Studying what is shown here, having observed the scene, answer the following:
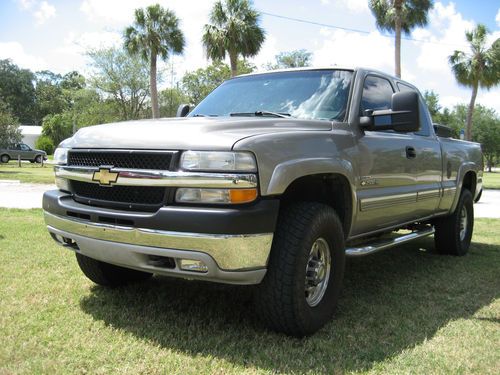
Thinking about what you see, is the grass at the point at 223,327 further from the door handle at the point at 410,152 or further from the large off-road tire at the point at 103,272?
the door handle at the point at 410,152

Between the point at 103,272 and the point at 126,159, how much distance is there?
1379 mm

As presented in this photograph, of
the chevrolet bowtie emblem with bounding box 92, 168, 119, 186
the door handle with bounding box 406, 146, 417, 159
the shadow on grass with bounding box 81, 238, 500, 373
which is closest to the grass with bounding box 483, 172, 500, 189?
the shadow on grass with bounding box 81, 238, 500, 373

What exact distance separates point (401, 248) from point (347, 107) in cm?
329

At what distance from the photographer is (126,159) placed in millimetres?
3143

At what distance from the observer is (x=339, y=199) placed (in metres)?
3.75

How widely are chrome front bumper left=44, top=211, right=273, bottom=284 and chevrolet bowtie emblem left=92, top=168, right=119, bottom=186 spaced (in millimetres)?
267

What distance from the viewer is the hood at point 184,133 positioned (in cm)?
293

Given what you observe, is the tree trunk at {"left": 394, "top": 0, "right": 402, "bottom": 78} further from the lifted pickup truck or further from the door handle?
the lifted pickup truck

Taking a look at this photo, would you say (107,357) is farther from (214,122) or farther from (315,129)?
(315,129)

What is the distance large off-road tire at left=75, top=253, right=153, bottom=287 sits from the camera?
13.4 feet

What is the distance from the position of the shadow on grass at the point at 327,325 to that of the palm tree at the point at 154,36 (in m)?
23.8

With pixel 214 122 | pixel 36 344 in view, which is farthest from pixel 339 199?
pixel 36 344

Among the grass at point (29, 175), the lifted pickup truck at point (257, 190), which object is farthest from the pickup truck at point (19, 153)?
the lifted pickup truck at point (257, 190)

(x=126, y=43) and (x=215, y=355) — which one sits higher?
(x=126, y=43)
